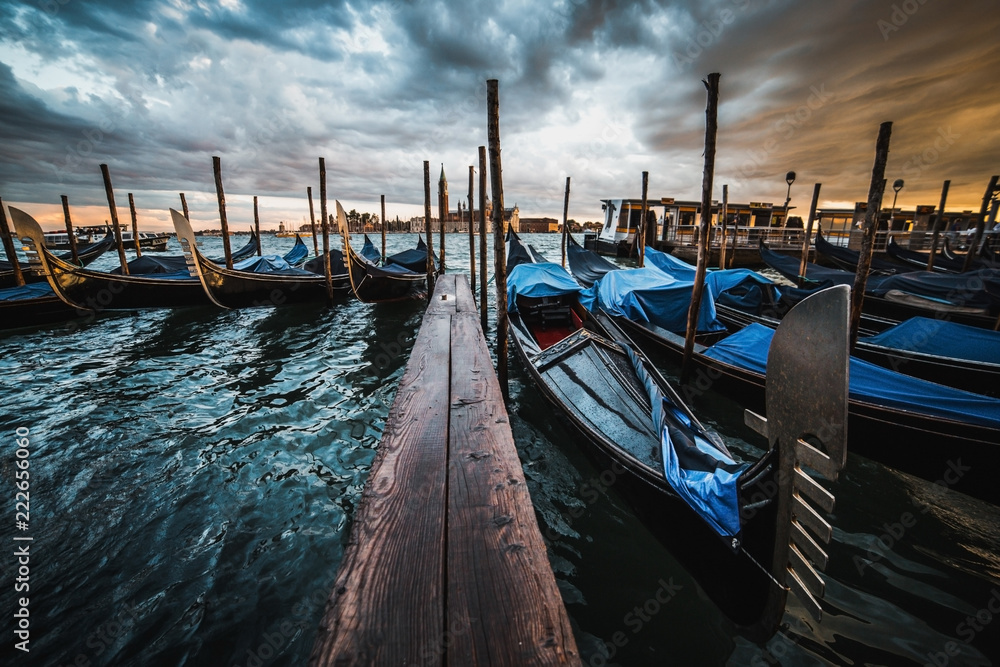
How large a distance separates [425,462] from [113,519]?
9.74 feet

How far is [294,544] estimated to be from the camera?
274cm

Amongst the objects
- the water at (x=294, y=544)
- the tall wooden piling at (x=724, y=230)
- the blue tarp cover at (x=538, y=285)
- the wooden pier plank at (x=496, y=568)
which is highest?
the tall wooden piling at (x=724, y=230)

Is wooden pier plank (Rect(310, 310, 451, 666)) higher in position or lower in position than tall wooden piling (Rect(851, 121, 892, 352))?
lower

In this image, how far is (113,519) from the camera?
9.34ft

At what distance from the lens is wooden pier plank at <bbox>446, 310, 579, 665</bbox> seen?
2.91 feet

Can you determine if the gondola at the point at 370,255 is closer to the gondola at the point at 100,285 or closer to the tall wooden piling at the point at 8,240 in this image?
the gondola at the point at 100,285

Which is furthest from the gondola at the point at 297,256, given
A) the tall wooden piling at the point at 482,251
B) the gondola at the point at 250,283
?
the tall wooden piling at the point at 482,251

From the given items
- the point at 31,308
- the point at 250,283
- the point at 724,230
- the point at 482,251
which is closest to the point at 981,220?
the point at 724,230

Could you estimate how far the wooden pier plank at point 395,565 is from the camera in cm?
89

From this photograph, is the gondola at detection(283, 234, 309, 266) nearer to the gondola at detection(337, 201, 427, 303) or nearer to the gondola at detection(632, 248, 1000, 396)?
the gondola at detection(337, 201, 427, 303)

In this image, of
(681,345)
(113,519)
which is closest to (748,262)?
(681,345)

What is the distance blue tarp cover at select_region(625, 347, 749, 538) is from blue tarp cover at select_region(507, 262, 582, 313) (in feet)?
12.1

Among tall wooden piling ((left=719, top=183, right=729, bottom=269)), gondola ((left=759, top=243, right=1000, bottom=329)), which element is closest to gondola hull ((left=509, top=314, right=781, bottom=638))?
gondola ((left=759, top=243, right=1000, bottom=329))

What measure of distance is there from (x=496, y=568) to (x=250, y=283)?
1018cm
